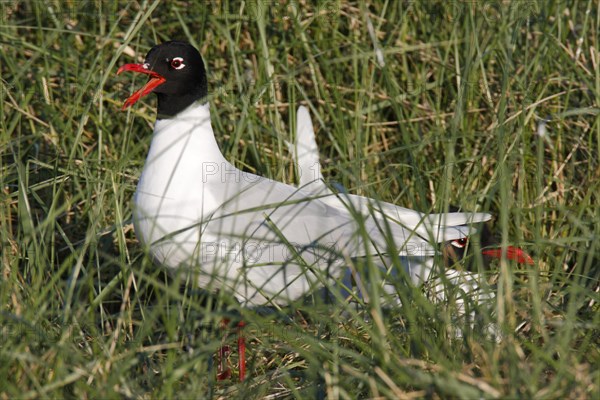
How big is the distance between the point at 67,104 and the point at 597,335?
8.17 feet

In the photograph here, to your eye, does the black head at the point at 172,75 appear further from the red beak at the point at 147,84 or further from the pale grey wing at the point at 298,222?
the pale grey wing at the point at 298,222

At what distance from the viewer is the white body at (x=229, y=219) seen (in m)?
3.04

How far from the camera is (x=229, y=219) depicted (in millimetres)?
3139

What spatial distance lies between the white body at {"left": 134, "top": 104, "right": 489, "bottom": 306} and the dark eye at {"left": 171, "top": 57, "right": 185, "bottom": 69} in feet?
0.54

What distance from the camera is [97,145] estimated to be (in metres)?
4.05

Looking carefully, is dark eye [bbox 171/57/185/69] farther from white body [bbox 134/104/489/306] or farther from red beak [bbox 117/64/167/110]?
white body [bbox 134/104/489/306]

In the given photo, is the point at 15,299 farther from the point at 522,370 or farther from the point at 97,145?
the point at 97,145

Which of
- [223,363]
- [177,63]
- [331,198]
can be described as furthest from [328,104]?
[223,363]

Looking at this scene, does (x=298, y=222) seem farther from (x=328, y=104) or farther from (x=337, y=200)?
(x=328, y=104)

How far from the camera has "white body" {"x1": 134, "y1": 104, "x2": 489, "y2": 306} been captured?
3041 millimetres

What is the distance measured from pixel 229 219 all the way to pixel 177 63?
65cm

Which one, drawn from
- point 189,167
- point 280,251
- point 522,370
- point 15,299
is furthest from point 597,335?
point 15,299

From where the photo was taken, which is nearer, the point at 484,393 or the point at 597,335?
the point at 484,393

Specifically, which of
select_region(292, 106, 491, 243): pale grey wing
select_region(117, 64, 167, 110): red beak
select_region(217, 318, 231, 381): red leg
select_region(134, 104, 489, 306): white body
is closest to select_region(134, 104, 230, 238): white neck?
select_region(134, 104, 489, 306): white body
